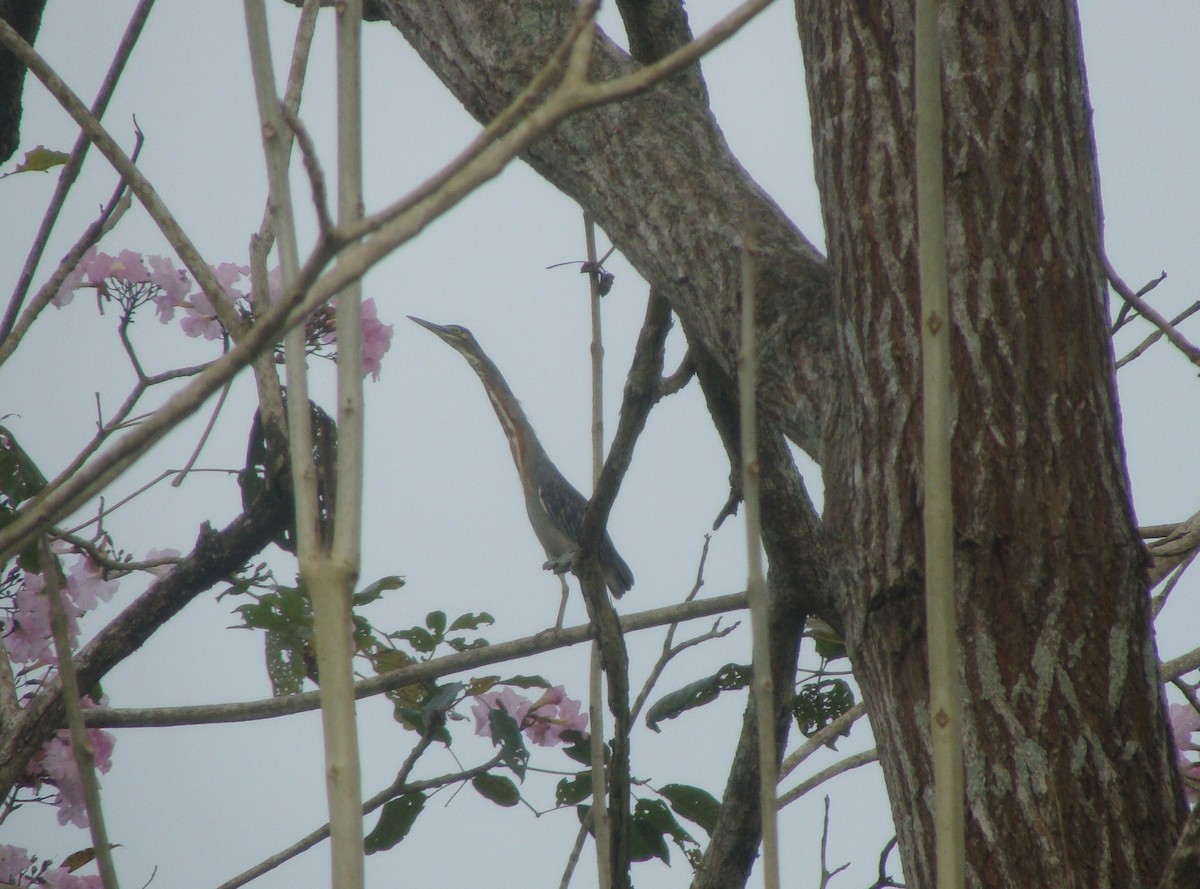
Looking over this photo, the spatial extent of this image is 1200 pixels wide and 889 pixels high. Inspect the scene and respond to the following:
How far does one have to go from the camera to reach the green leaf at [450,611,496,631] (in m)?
2.27

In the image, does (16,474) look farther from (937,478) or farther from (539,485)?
(539,485)

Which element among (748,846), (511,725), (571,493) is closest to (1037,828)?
(748,846)

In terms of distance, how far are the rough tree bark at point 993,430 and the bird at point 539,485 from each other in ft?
10.2

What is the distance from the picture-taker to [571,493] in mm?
4969

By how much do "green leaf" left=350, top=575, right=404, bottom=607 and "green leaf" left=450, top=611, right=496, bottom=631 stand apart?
14cm

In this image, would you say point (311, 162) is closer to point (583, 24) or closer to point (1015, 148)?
point (583, 24)

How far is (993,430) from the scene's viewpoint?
114 centimetres

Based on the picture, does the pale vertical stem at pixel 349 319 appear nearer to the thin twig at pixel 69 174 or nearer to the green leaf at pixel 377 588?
the thin twig at pixel 69 174

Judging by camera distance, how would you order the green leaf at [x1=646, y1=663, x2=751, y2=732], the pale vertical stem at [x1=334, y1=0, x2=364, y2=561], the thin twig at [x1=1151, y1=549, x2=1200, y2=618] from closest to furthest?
the pale vertical stem at [x1=334, y1=0, x2=364, y2=561], the thin twig at [x1=1151, y1=549, x2=1200, y2=618], the green leaf at [x1=646, y1=663, x2=751, y2=732]

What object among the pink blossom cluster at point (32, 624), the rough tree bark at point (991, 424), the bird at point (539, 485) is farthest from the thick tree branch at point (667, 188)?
the bird at point (539, 485)

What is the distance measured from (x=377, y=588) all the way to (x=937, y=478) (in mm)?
1692

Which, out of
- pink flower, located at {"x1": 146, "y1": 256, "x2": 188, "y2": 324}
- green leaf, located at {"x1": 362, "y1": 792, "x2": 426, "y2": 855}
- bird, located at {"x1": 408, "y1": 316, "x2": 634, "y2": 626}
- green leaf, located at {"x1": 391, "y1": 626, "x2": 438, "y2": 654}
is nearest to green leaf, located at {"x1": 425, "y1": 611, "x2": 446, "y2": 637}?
green leaf, located at {"x1": 391, "y1": 626, "x2": 438, "y2": 654}

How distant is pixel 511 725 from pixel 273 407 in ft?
2.66

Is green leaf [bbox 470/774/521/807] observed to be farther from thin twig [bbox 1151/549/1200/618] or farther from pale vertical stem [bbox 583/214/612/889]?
thin twig [bbox 1151/549/1200/618]
